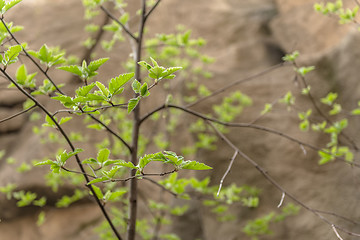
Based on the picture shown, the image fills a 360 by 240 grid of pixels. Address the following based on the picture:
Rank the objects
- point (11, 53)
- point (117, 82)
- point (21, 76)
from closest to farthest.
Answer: point (117, 82)
point (11, 53)
point (21, 76)

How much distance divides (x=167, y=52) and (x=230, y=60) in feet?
5.58

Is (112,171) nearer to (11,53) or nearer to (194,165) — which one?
(194,165)

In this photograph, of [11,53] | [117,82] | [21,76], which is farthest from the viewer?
[21,76]

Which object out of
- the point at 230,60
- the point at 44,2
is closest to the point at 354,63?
the point at 230,60

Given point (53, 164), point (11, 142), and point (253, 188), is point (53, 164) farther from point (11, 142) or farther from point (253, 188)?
point (11, 142)

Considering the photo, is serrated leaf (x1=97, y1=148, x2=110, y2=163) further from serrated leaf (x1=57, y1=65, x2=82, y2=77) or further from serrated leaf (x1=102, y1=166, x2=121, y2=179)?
serrated leaf (x1=57, y1=65, x2=82, y2=77)

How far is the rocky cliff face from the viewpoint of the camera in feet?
11.0

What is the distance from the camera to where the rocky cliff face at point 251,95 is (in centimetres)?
336

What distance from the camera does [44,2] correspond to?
4.88 meters

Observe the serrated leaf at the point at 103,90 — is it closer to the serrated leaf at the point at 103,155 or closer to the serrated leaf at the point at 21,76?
the serrated leaf at the point at 103,155

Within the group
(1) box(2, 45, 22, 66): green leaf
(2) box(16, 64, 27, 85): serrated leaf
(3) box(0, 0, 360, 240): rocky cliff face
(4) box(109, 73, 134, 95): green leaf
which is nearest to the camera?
(4) box(109, 73, 134, 95): green leaf

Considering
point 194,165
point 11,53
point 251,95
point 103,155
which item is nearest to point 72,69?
point 11,53

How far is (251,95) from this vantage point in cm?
406

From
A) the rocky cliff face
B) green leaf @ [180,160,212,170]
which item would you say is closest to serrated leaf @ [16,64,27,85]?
green leaf @ [180,160,212,170]
